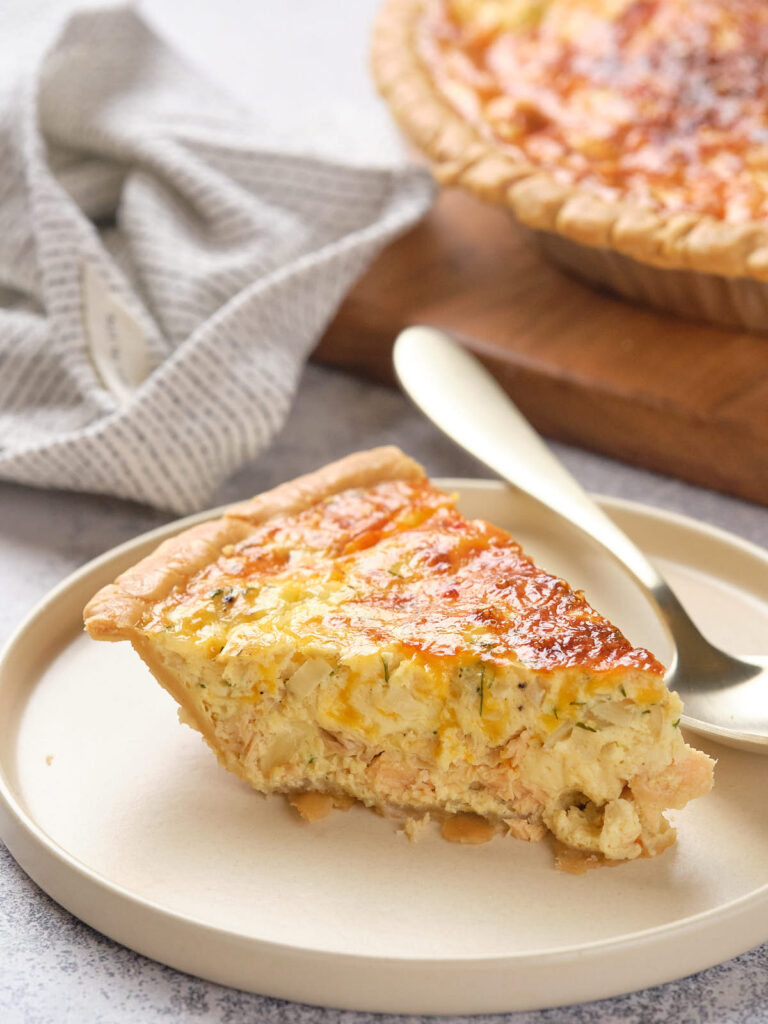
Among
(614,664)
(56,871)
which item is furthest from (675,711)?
(56,871)

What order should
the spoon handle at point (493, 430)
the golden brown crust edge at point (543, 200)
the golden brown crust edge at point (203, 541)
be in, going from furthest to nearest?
the golden brown crust edge at point (543, 200) < the spoon handle at point (493, 430) < the golden brown crust edge at point (203, 541)

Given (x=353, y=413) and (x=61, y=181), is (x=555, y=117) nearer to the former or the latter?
(x=353, y=413)

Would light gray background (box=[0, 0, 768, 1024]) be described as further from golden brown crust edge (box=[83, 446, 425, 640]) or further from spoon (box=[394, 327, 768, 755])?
golden brown crust edge (box=[83, 446, 425, 640])

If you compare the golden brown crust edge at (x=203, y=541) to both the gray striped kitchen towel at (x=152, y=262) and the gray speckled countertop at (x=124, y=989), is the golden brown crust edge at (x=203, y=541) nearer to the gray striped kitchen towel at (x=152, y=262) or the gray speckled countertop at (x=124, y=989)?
the gray speckled countertop at (x=124, y=989)

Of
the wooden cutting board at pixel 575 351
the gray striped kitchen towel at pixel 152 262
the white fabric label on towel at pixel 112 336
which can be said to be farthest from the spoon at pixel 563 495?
the white fabric label on towel at pixel 112 336

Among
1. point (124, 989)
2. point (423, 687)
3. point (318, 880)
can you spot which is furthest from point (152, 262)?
point (124, 989)

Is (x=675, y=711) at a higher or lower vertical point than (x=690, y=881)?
higher

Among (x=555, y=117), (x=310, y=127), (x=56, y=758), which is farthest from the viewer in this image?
(x=310, y=127)
